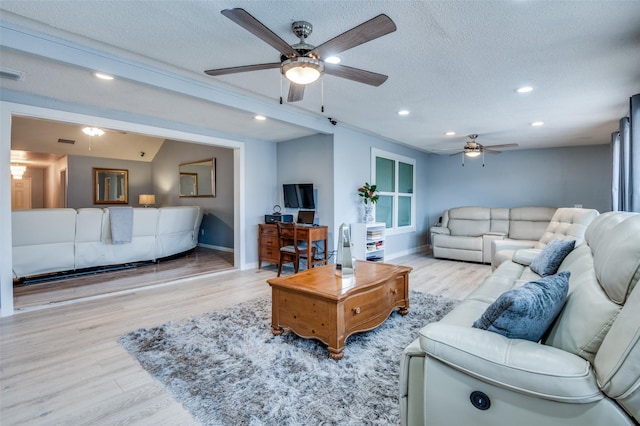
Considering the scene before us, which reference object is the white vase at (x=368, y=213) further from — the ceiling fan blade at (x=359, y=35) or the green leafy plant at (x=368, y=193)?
the ceiling fan blade at (x=359, y=35)

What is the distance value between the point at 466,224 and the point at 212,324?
220 inches

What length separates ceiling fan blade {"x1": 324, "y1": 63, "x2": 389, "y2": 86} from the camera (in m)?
2.21

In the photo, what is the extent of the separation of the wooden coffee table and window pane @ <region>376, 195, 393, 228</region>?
10.4ft

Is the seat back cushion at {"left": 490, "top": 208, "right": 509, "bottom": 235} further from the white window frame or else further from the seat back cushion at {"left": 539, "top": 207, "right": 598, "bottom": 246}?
the seat back cushion at {"left": 539, "top": 207, "right": 598, "bottom": 246}

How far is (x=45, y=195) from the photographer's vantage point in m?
9.67

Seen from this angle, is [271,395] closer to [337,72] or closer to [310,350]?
[310,350]

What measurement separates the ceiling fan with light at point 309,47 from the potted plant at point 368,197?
3063 mm

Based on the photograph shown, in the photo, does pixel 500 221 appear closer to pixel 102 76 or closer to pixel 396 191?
pixel 396 191

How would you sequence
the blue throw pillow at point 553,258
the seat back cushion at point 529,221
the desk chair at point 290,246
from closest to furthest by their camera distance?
the blue throw pillow at point 553,258 → the desk chair at point 290,246 → the seat back cushion at point 529,221

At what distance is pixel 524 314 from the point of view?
126 centimetres

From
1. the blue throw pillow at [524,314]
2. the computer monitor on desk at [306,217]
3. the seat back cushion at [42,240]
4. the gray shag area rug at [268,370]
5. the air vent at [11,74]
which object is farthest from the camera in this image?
the computer monitor on desk at [306,217]

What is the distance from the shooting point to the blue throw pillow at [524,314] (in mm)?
1266

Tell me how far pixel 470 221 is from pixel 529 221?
1.04 m

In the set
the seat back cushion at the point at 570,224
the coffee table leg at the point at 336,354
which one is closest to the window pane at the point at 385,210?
the seat back cushion at the point at 570,224
